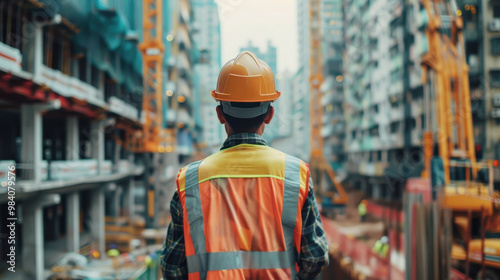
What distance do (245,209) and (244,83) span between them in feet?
1.18

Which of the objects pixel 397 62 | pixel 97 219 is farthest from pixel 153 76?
pixel 397 62

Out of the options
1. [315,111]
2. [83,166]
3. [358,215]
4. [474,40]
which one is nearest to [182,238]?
[83,166]

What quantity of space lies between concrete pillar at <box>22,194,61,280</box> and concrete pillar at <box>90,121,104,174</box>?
2848 millimetres

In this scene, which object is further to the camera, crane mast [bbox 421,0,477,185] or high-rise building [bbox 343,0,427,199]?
high-rise building [bbox 343,0,427,199]

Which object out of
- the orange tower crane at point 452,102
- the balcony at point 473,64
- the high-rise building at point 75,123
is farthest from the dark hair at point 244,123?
the balcony at point 473,64

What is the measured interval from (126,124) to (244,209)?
9.65 meters

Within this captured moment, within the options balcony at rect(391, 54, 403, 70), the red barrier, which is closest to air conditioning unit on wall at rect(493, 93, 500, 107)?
the red barrier

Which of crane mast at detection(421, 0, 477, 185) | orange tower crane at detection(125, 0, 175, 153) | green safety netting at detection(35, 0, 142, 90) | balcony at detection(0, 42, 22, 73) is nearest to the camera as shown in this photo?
balcony at detection(0, 42, 22, 73)

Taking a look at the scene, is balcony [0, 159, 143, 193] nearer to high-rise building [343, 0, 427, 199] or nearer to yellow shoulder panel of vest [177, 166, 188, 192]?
yellow shoulder panel of vest [177, 166, 188, 192]

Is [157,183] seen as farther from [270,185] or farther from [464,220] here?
[270,185]

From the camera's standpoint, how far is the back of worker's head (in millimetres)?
1112

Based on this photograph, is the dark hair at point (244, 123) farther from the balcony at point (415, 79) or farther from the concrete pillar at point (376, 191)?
Answer: the concrete pillar at point (376, 191)

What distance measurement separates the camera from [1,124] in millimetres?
4367

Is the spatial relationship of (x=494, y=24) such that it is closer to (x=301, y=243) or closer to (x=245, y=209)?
(x=301, y=243)
